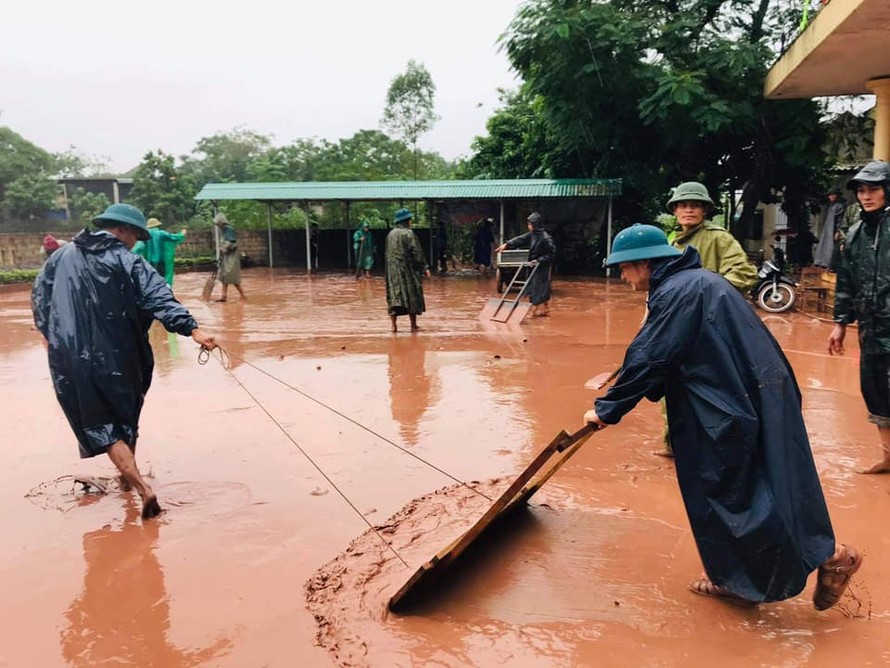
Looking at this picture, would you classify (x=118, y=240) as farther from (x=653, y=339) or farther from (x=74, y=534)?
(x=653, y=339)

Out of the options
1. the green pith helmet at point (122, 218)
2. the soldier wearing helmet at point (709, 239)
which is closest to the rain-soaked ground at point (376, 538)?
the soldier wearing helmet at point (709, 239)

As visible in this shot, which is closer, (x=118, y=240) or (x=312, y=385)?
(x=118, y=240)

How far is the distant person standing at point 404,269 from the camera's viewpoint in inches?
358

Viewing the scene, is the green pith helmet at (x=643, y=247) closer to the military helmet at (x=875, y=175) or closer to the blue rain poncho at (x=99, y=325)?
the military helmet at (x=875, y=175)

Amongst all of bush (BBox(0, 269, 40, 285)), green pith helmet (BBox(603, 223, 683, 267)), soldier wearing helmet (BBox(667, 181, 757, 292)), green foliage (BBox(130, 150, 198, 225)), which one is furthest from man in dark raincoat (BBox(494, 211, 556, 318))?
green foliage (BBox(130, 150, 198, 225))

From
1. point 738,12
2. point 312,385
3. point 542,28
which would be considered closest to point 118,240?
point 312,385

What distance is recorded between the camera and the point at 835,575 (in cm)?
261

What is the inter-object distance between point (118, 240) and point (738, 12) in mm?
15195

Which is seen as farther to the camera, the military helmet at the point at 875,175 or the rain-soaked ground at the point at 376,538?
the military helmet at the point at 875,175

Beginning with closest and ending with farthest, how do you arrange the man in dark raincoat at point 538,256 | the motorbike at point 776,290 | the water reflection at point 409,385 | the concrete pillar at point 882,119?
the water reflection at point 409,385, the concrete pillar at point 882,119, the man in dark raincoat at point 538,256, the motorbike at point 776,290

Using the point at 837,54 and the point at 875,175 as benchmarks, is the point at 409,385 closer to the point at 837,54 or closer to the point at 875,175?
the point at 875,175

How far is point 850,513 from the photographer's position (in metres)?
3.68

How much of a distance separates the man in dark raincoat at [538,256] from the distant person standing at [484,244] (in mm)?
9540

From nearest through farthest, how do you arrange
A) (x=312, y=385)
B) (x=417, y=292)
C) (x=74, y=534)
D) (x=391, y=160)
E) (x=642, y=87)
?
(x=74, y=534) → (x=312, y=385) → (x=417, y=292) → (x=642, y=87) → (x=391, y=160)
